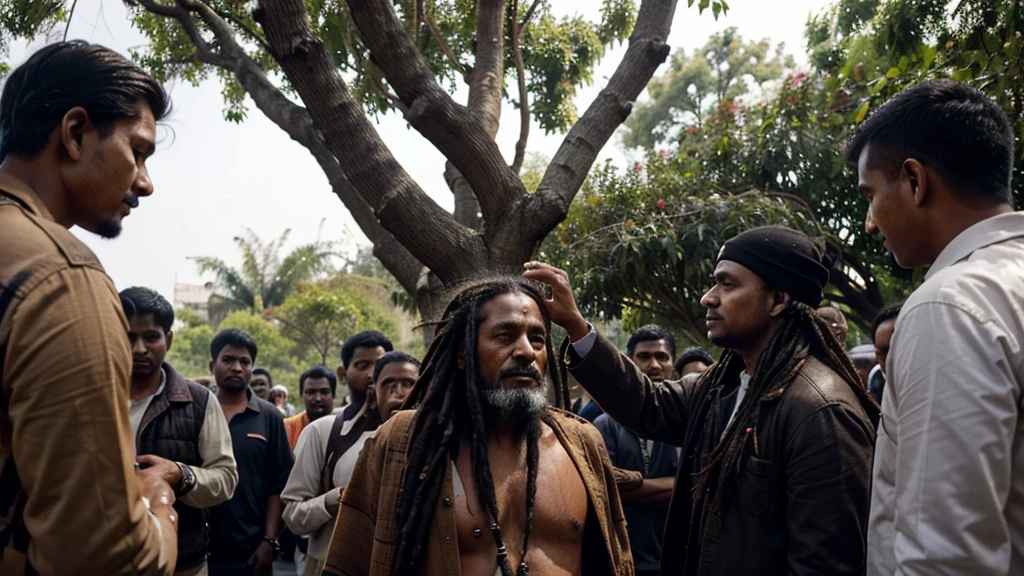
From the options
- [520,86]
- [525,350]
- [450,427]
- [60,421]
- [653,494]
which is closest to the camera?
[60,421]

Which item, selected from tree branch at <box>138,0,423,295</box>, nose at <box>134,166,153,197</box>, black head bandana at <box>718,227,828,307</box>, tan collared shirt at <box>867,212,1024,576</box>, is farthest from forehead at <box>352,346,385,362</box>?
tan collared shirt at <box>867,212,1024,576</box>

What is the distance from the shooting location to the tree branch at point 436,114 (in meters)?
5.92

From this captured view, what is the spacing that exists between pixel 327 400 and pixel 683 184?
256 inches

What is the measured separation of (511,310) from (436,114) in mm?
2797

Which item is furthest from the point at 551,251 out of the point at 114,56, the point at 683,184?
the point at 114,56

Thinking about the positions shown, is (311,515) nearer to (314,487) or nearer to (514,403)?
(314,487)

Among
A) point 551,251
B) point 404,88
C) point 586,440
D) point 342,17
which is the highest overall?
point 342,17

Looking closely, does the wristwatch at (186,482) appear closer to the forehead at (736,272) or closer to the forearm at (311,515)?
the forearm at (311,515)

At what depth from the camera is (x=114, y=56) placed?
209 cm

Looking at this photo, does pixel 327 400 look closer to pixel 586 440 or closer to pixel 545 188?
pixel 545 188

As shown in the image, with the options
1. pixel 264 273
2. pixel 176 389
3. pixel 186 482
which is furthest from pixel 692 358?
pixel 264 273

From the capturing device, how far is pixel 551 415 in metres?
3.63

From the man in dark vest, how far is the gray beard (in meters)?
1.65

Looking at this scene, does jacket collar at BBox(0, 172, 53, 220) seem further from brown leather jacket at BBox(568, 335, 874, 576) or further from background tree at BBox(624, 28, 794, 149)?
background tree at BBox(624, 28, 794, 149)
